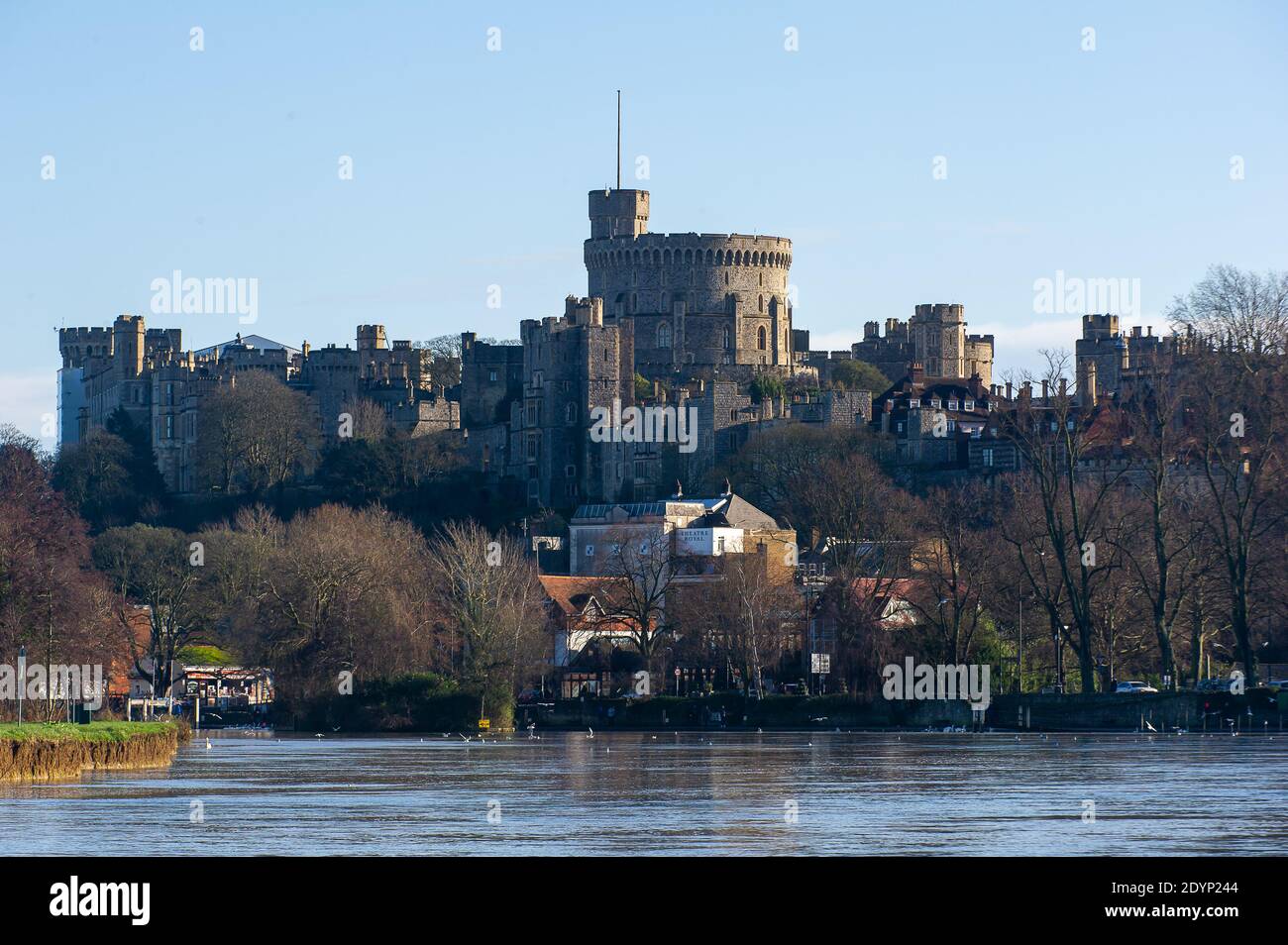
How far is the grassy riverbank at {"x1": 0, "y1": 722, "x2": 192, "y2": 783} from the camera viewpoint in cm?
4712

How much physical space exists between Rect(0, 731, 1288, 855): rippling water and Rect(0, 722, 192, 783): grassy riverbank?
0.79 metres

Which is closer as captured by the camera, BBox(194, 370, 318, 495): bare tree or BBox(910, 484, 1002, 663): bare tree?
BBox(910, 484, 1002, 663): bare tree

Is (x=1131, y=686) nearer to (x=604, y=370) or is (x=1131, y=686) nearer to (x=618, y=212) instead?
(x=604, y=370)

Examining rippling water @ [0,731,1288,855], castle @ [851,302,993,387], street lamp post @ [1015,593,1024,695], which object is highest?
castle @ [851,302,993,387]

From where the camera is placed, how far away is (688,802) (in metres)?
42.4

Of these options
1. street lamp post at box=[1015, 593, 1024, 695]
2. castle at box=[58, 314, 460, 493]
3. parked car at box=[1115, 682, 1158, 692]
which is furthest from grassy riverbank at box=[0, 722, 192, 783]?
castle at box=[58, 314, 460, 493]

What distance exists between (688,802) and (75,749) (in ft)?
44.2

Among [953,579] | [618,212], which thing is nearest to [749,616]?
[953,579]

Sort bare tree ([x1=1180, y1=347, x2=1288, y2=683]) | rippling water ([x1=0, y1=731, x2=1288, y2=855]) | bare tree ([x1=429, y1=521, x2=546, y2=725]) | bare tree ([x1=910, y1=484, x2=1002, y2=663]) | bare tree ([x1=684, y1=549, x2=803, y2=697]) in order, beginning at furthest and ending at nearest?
bare tree ([x1=684, y1=549, x2=803, y2=697]), bare tree ([x1=429, y1=521, x2=546, y2=725]), bare tree ([x1=910, y1=484, x2=1002, y2=663]), bare tree ([x1=1180, y1=347, x2=1288, y2=683]), rippling water ([x1=0, y1=731, x2=1288, y2=855])

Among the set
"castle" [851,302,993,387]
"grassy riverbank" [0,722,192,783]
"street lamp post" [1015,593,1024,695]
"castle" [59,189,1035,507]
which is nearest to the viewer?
"grassy riverbank" [0,722,192,783]

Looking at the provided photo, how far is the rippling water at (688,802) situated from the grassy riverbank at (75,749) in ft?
2.60

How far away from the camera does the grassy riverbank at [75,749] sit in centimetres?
4712

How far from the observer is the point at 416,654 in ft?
281

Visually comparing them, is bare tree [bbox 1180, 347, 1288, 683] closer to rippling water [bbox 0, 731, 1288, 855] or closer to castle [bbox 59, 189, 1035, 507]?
rippling water [bbox 0, 731, 1288, 855]
